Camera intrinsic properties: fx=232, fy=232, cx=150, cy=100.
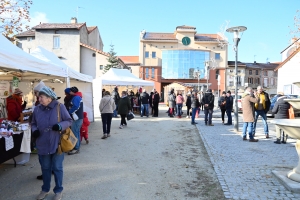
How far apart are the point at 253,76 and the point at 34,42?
167 feet

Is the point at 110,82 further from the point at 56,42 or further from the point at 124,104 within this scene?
the point at 56,42

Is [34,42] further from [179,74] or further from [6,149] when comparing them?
[6,149]

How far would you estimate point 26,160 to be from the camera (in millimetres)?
5320

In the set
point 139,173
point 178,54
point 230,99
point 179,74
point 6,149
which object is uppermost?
point 178,54

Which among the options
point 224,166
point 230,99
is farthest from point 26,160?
point 230,99

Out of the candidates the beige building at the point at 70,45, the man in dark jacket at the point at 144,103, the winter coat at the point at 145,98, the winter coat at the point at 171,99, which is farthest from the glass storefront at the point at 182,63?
the winter coat at the point at 145,98

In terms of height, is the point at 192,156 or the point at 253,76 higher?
the point at 253,76

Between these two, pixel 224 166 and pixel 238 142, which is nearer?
pixel 224 166

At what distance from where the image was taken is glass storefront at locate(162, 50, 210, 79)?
44.9 m

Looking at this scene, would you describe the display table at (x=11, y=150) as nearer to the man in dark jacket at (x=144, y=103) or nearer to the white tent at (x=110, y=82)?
the white tent at (x=110, y=82)

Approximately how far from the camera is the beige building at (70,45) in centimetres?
2883

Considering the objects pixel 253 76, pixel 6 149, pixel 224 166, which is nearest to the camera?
pixel 6 149

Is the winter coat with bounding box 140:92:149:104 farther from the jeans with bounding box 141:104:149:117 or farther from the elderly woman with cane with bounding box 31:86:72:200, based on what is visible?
the elderly woman with cane with bounding box 31:86:72:200

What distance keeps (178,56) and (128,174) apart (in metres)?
42.1
